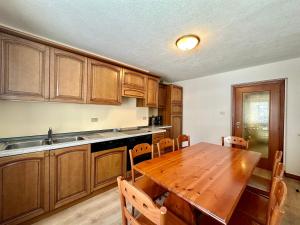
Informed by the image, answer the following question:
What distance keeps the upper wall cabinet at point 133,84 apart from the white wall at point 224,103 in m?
1.72

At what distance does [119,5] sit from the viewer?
4.16 ft

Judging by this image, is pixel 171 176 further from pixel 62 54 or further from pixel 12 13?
pixel 12 13

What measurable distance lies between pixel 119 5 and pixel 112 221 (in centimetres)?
233

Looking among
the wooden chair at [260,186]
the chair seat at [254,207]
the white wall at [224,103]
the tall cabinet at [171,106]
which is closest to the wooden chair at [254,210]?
the chair seat at [254,207]

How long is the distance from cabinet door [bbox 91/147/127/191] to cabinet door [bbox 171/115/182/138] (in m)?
1.91

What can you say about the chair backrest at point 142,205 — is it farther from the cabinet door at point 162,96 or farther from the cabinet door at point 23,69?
the cabinet door at point 162,96

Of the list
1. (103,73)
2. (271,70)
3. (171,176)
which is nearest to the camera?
(171,176)

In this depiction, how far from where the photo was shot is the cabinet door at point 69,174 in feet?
5.46

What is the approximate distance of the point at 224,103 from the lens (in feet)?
11.0

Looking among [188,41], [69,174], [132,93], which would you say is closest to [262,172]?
[188,41]

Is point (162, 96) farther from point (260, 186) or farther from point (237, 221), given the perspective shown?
point (237, 221)

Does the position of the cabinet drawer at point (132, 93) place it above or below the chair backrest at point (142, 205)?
above

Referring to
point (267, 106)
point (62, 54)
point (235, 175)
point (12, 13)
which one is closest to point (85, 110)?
point (62, 54)

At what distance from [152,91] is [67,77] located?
71.4 inches
